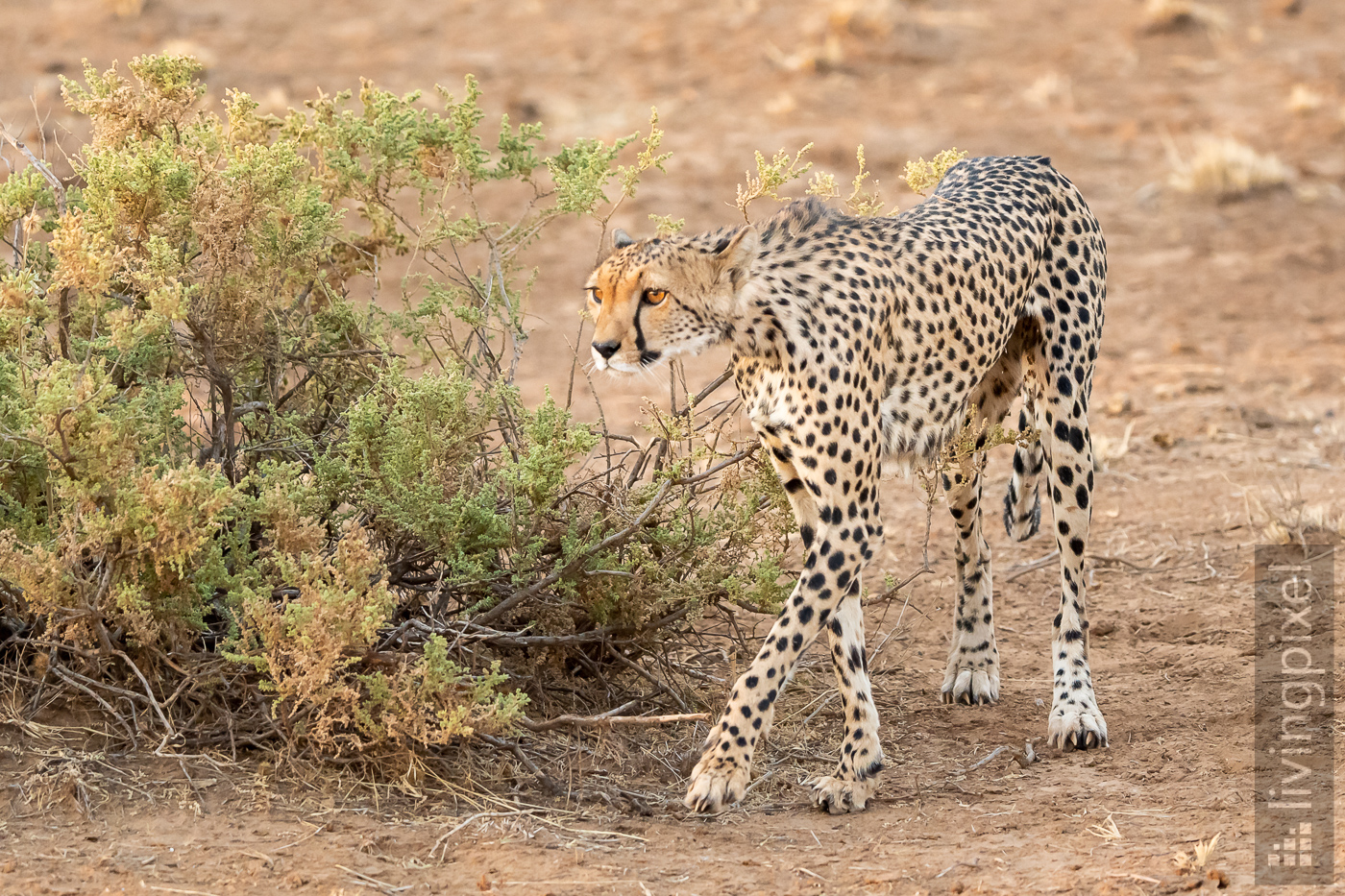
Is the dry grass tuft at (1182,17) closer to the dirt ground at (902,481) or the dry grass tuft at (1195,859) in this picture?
the dirt ground at (902,481)

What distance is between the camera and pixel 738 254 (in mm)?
4039

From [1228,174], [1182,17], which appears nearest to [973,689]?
[1228,174]

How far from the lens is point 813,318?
413 centimetres

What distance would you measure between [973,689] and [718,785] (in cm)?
153

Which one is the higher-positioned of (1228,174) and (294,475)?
(1228,174)

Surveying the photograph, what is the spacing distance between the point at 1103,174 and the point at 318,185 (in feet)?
32.2

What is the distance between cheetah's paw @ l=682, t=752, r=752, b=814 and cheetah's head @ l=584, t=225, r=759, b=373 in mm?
1076

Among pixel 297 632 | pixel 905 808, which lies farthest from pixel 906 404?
pixel 297 632

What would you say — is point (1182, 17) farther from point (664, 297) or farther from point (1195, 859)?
point (1195, 859)

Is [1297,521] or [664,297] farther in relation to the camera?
[1297,521]

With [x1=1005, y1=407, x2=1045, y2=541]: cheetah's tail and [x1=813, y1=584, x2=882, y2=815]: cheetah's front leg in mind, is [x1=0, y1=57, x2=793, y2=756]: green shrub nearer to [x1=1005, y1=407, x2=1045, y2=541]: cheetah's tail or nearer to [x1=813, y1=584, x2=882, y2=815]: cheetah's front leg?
[x1=813, y1=584, x2=882, y2=815]: cheetah's front leg

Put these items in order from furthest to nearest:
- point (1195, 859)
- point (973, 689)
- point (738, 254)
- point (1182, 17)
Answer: point (1182, 17), point (973, 689), point (738, 254), point (1195, 859)

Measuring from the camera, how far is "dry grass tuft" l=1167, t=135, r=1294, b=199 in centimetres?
1251

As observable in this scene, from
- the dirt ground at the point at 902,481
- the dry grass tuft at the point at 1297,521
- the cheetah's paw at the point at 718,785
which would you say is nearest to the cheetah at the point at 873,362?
the cheetah's paw at the point at 718,785
